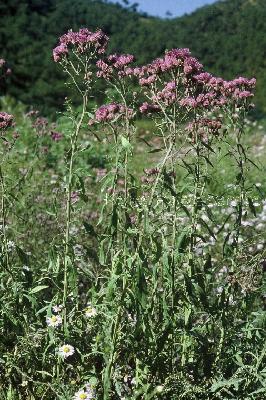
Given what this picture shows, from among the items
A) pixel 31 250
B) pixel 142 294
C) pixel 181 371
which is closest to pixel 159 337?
pixel 181 371

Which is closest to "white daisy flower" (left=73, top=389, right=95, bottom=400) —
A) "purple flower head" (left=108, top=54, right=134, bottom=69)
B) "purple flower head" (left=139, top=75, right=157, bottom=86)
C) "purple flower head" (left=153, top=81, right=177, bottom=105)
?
"purple flower head" (left=153, top=81, right=177, bottom=105)

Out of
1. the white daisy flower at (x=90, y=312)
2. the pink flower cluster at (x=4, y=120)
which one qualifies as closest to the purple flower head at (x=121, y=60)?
the pink flower cluster at (x=4, y=120)

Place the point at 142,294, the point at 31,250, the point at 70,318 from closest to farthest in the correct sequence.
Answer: the point at 142,294 < the point at 70,318 < the point at 31,250

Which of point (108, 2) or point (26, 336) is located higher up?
point (108, 2)

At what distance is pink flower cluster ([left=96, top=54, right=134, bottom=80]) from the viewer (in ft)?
11.6

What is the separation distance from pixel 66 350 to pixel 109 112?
1231mm

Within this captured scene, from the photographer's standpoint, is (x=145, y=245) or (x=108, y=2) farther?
(x=108, y=2)

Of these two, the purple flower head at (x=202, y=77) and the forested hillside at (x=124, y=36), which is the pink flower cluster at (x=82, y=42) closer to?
the purple flower head at (x=202, y=77)

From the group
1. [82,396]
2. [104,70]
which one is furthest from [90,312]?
[104,70]

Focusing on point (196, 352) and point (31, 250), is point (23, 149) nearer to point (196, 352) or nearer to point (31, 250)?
point (31, 250)

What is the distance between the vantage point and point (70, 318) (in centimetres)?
345

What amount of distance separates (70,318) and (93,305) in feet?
1.04

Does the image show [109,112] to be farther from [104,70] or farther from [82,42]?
[82,42]

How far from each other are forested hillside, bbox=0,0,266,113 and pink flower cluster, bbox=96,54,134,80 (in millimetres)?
26871
